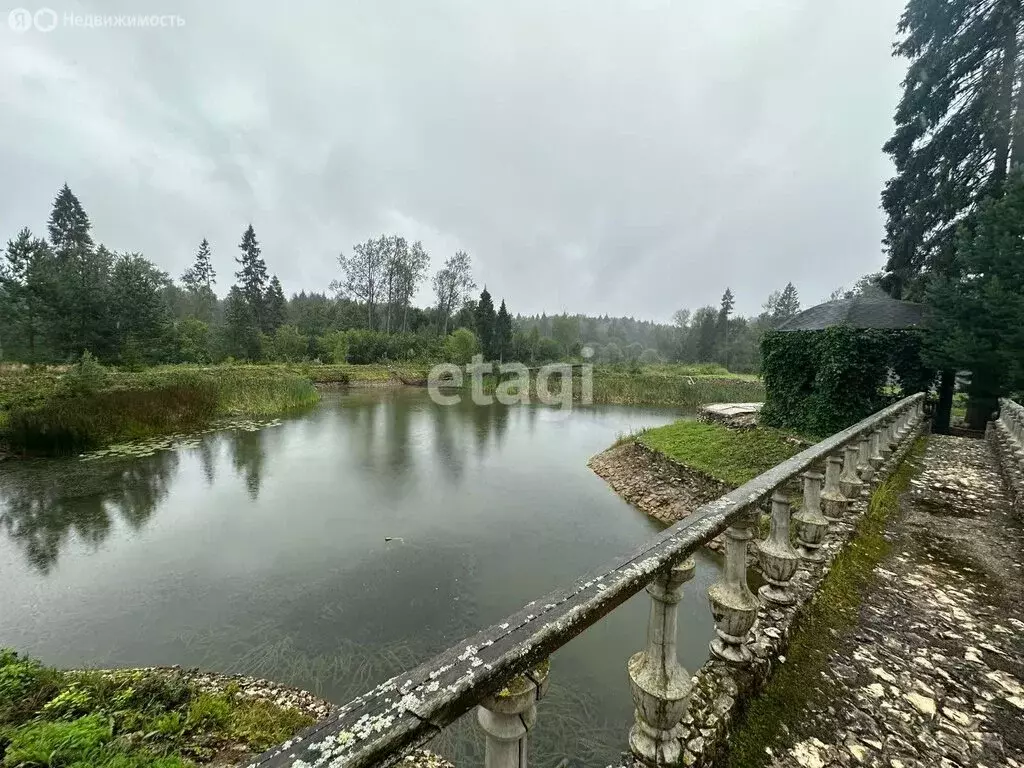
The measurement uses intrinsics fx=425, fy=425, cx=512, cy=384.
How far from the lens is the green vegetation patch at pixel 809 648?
1.66 metres

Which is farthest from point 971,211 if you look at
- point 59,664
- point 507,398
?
point 507,398

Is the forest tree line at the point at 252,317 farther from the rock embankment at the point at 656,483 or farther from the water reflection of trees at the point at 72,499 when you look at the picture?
the rock embankment at the point at 656,483

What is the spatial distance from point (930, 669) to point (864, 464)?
11.9ft

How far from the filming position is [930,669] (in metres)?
2.10

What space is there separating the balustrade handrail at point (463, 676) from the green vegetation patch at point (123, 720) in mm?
3136

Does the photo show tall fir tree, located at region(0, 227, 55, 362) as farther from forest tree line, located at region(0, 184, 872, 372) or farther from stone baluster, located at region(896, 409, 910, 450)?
stone baluster, located at region(896, 409, 910, 450)

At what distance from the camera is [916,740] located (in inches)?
67.2

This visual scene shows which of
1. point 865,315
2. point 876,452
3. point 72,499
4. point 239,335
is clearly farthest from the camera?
point 239,335

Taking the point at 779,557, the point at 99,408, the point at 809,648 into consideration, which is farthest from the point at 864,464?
the point at 99,408

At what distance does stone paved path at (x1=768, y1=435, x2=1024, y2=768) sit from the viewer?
1.66 meters

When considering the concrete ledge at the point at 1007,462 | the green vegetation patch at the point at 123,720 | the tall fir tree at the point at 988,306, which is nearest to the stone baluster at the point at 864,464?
the concrete ledge at the point at 1007,462

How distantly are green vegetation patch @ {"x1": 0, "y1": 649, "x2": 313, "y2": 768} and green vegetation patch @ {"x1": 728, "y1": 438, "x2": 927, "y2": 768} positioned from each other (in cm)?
326

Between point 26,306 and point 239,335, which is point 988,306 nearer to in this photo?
point 26,306

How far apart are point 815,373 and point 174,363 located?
36854mm
